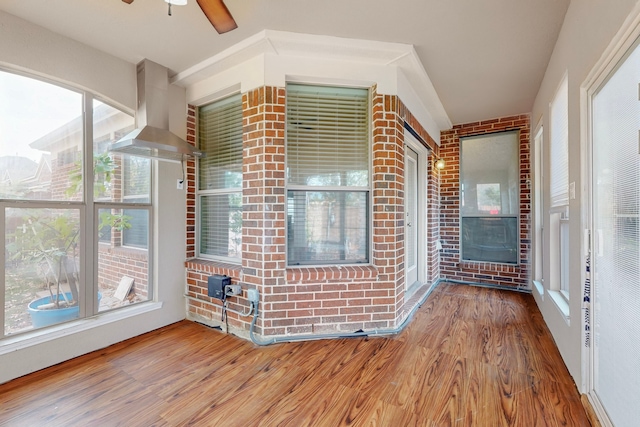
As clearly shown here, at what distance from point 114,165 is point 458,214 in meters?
4.79

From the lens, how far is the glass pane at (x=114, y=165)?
2559 mm

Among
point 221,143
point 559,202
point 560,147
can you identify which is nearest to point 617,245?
point 559,202

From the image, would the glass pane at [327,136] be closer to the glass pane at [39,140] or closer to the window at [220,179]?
the window at [220,179]

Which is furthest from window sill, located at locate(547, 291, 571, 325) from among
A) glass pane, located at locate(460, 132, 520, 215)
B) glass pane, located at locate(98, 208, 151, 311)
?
glass pane, located at locate(98, 208, 151, 311)

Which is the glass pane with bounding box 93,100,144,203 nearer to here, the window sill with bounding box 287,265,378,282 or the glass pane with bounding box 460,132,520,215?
the window sill with bounding box 287,265,378,282

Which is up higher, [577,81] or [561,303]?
[577,81]

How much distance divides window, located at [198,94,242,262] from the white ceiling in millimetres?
555

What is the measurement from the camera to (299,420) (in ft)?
5.34

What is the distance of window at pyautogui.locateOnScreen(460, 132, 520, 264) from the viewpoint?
14.2 ft

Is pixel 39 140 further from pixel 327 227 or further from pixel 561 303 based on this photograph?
pixel 561 303

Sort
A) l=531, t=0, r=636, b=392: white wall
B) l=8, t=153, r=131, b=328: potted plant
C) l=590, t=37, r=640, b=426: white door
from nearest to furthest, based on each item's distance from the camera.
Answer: l=590, t=37, r=640, b=426: white door
l=531, t=0, r=636, b=392: white wall
l=8, t=153, r=131, b=328: potted plant

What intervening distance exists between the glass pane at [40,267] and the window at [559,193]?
4123mm

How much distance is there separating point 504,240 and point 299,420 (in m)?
4.16

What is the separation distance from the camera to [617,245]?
1.42m
